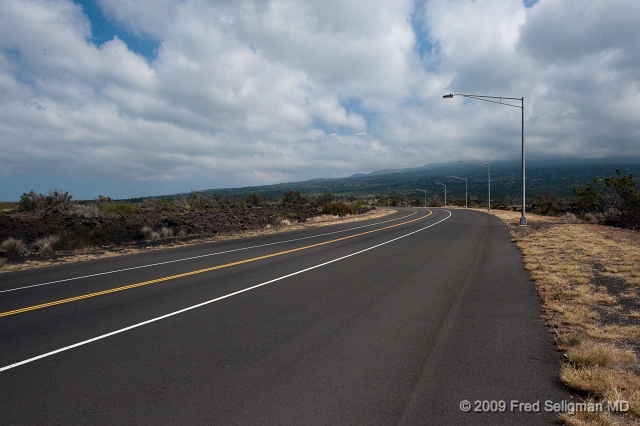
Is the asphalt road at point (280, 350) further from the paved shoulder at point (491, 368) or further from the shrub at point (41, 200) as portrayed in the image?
the shrub at point (41, 200)

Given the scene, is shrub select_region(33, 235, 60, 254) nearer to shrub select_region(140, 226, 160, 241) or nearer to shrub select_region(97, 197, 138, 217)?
shrub select_region(140, 226, 160, 241)

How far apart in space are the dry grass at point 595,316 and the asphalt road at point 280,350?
0.97ft

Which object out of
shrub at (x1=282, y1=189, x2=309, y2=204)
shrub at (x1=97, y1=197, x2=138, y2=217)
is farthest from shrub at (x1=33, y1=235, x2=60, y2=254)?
shrub at (x1=282, y1=189, x2=309, y2=204)

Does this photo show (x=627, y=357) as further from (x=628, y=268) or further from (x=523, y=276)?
(x=628, y=268)

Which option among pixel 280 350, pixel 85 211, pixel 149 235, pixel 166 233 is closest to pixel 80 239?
pixel 149 235

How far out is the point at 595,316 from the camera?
6.70 meters

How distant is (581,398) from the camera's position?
4141 mm

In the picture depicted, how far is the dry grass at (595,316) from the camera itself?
4203 mm

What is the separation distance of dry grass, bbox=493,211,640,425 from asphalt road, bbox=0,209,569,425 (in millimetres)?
296

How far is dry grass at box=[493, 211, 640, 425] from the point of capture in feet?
13.8

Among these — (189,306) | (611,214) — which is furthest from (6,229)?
(611,214)

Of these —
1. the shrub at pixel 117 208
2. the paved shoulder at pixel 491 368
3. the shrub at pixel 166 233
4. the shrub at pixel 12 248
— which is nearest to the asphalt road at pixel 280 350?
the paved shoulder at pixel 491 368

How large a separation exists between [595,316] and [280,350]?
5.07 metres

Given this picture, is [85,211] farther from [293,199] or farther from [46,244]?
[293,199]
